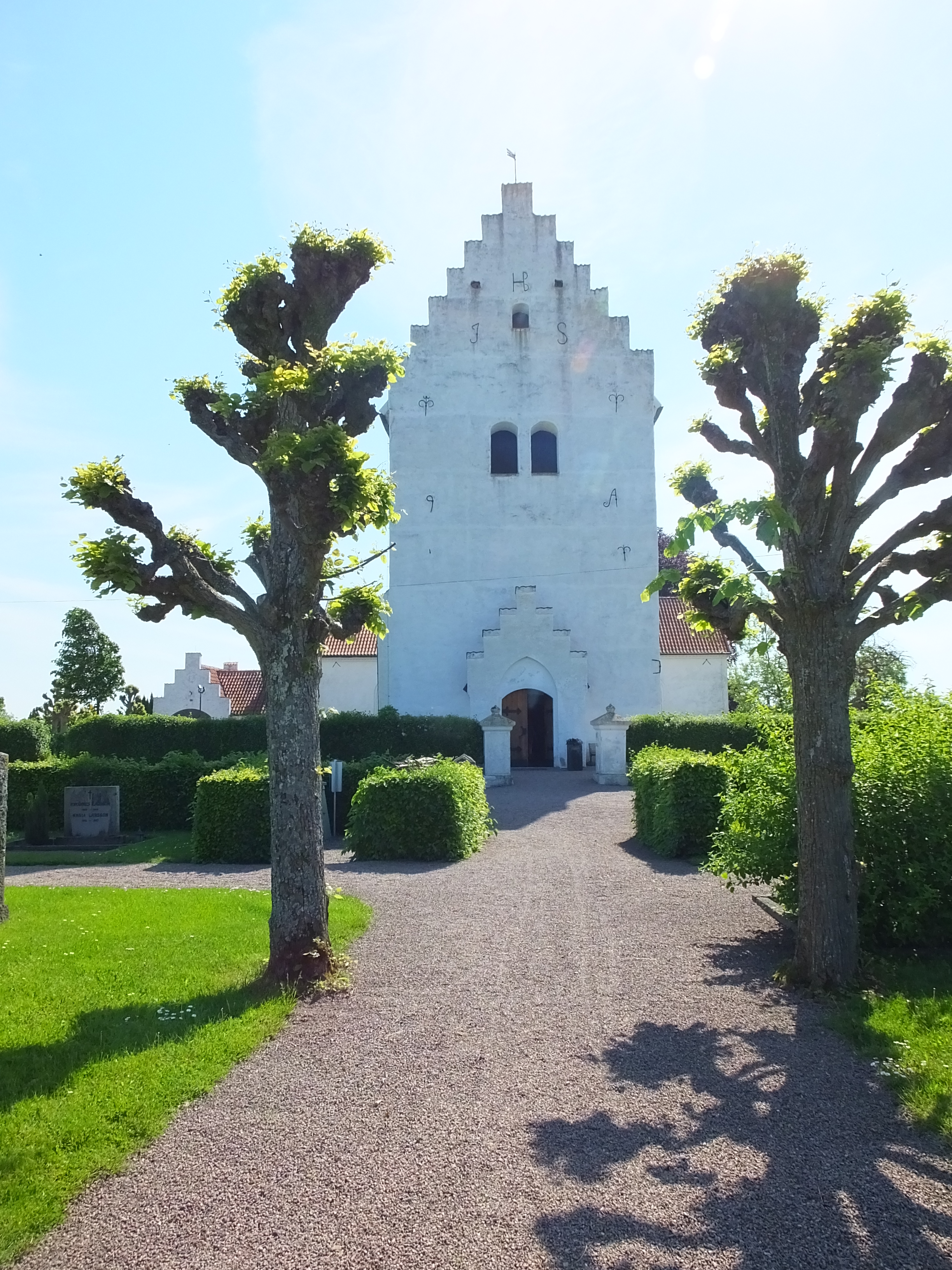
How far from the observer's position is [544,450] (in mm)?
29531

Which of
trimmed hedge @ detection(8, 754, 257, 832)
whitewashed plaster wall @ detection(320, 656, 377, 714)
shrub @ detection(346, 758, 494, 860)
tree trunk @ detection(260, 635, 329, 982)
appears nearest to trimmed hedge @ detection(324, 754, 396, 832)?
trimmed hedge @ detection(8, 754, 257, 832)

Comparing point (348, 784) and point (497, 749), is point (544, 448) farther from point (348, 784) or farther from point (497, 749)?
point (348, 784)

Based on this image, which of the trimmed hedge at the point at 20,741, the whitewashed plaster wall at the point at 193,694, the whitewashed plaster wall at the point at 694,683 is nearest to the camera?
the trimmed hedge at the point at 20,741

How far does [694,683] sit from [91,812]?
66.6ft

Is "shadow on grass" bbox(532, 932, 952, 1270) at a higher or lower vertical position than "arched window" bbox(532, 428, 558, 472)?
lower

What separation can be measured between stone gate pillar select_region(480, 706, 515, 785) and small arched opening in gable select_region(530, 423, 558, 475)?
978 centimetres

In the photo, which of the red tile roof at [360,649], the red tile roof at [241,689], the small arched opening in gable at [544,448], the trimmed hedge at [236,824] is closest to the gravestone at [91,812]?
the trimmed hedge at [236,824]

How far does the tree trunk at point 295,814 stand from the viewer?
7.09 m

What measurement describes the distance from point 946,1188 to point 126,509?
6.75m

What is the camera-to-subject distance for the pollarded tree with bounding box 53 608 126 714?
41031 millimetres

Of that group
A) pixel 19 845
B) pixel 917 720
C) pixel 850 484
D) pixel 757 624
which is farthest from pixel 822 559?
pixel 19 845

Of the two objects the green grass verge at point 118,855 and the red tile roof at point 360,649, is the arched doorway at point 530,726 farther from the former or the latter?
the green grass verge at point 118,855

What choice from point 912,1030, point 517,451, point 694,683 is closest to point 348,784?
point 912,1030

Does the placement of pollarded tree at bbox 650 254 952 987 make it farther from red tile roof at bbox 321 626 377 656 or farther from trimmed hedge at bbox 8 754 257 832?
red tile roof at bbox 321 626 377 656
